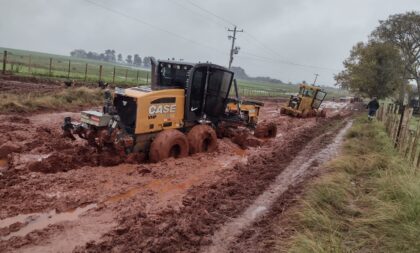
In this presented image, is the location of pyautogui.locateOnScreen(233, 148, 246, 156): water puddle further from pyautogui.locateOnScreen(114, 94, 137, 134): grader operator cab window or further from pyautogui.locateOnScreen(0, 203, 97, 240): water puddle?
pyautogui.locateOnScreen(0, 203, 97, 240): water puddle

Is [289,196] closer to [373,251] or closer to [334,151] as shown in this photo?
[373,251]

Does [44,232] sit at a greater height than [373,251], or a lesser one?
lesser

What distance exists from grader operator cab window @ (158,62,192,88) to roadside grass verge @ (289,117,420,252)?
4.55 m

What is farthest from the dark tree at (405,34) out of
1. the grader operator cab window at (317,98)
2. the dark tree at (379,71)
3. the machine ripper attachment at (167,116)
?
the machine ripper attachment at (167,116)

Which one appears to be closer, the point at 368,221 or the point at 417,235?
the point at 417,235

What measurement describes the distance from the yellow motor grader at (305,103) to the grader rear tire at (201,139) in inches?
574

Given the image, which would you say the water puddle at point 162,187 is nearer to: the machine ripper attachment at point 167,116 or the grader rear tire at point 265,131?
the machine ripper attachment at point 167,116

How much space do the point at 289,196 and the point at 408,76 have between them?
38274mm

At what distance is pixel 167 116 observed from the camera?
974 centimetres

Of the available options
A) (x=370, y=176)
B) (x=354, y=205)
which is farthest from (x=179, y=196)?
(x=370, y=176)

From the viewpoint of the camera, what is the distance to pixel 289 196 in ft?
24.0

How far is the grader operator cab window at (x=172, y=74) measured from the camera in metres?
10.6

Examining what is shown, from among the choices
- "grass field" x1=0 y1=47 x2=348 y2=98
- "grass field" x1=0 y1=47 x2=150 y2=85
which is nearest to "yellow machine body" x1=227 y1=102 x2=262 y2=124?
"grass field" x1=0 y1=47 x2=348 y2=98

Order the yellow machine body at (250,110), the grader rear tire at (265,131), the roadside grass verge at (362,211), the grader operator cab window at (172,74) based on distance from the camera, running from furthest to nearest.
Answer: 1. the grader rear tire at (265,131)
2. the yellow machine body at (250,110)
3. the grader operator cab window at (172,74)
4. the roadside grass verge at (362,211)
